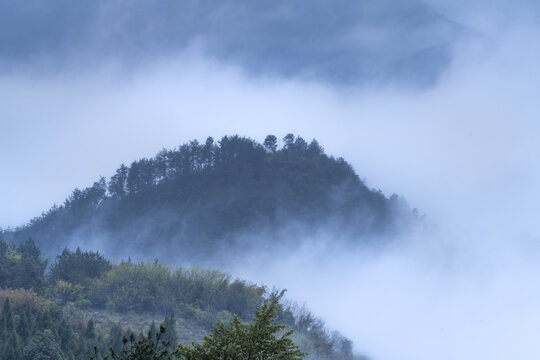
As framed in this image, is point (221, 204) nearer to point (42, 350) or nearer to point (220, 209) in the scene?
point (220, 209)

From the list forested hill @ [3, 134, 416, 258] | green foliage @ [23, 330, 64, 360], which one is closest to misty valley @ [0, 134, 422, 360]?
forested hill @ [3, 134, 416, 258]

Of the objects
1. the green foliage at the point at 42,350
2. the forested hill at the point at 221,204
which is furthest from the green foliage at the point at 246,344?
the forested hill at the point at 221,204

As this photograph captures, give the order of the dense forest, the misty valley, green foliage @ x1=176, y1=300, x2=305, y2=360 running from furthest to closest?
1. the misty valley
2. the dense forest
3. green foliage @ x1=176, y1=300, x2=305, y2=360

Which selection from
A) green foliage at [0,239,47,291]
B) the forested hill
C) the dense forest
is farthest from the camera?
the forested hill

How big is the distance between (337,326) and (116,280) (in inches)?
730

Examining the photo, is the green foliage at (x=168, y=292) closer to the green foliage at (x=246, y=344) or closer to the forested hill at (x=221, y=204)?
the green foliage at (x=246, y=344)

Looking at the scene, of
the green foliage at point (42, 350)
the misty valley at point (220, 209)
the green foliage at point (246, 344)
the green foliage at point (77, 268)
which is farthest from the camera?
the misty valley at point (220, 209)

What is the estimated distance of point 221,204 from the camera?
80812mm

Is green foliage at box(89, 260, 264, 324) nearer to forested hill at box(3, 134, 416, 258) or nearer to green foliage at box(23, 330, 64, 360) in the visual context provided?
green foliage at box(23, 330, 64, 360)

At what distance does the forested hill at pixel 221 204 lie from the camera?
76375mm

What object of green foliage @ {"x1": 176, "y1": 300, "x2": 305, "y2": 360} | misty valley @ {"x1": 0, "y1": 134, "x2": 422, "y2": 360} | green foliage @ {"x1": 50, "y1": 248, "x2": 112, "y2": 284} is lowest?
green foliage @ {"x1": 176, "y1": 300, "x2": 305, "y2": 360}

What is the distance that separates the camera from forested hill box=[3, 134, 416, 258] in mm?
76375

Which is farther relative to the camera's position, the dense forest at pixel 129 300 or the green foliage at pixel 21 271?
the green foliage at pixel 21 271

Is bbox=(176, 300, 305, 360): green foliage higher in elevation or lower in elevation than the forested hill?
lower
